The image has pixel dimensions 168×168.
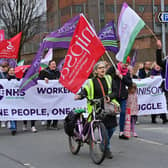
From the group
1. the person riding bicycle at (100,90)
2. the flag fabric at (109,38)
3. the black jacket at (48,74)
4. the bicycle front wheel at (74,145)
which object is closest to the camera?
the person riding bicycle at (100,90)

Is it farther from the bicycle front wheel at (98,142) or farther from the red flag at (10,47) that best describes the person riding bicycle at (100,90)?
A: the red flag at (10,47)

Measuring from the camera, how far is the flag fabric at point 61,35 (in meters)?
10.3

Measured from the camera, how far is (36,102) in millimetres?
11836

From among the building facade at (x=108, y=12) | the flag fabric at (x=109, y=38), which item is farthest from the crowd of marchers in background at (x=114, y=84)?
the building facade at (x=108, y=12)

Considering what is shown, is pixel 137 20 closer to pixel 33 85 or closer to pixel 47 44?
pixel 47 44

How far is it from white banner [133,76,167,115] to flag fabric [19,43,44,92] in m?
3.44

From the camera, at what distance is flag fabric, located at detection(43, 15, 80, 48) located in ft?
33.7

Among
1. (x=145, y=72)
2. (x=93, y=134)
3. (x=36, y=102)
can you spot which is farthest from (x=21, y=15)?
(x=93, y=134)

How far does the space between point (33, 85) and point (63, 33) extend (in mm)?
1597

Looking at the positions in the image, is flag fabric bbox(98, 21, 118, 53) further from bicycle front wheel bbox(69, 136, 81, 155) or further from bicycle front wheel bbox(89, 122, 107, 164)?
bicycle front wheel bbox(89, 122, 107, 164)

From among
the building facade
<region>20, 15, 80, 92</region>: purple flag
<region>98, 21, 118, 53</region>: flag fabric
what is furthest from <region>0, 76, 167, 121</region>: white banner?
the building facade

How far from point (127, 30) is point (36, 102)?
3.74 m

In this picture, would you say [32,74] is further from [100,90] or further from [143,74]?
[143,74]

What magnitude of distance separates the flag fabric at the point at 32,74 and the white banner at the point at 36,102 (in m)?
0.50
